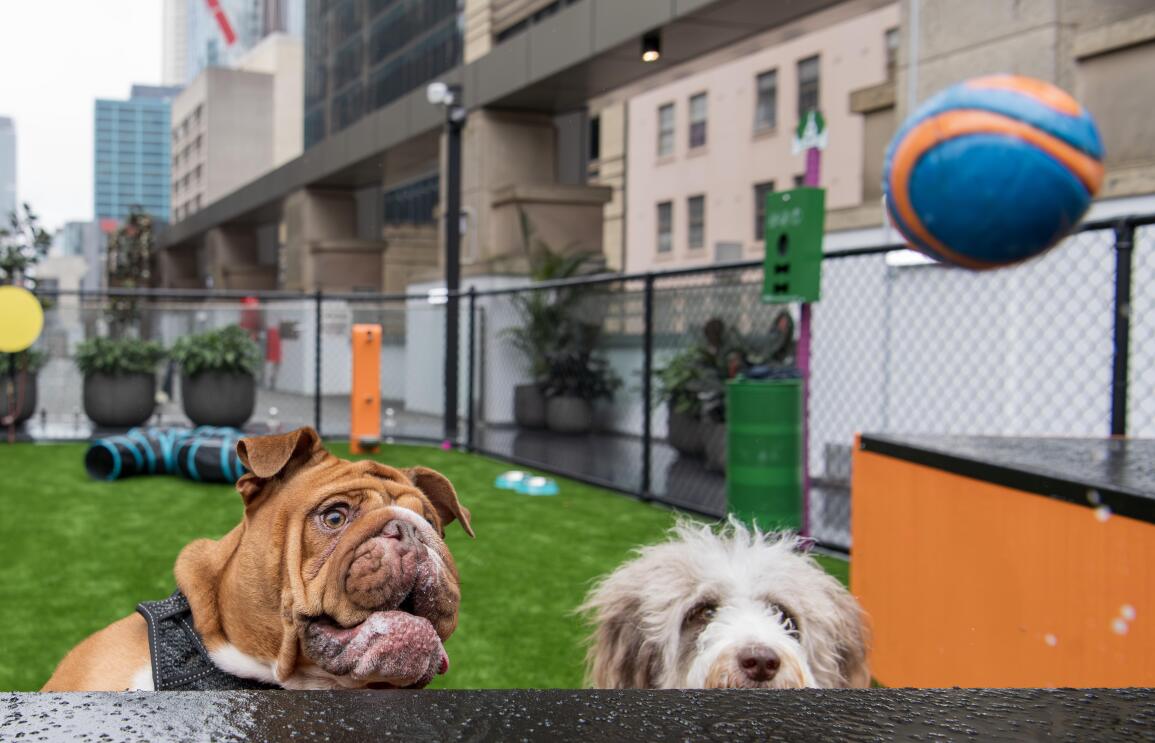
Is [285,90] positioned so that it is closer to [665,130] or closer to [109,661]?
[665,130]

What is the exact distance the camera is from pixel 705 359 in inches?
458

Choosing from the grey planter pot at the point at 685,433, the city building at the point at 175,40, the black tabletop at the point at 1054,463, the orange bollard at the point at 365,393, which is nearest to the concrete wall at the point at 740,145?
the grey planter pot at the point at 685,433

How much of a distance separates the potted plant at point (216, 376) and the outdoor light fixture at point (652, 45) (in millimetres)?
6701

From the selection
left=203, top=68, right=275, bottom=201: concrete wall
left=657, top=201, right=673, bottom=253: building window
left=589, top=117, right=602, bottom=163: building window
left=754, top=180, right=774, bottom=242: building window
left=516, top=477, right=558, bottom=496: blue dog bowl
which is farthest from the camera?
left=203, top=68, right=275, bottom=201: concrete wall

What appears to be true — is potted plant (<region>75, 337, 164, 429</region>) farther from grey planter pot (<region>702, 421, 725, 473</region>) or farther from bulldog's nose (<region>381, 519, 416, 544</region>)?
bulldog's nose (<region>381, 519, 416, 544</region>)

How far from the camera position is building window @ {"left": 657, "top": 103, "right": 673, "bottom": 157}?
104 feet

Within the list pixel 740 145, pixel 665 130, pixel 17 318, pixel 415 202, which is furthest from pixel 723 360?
pixel 665 130

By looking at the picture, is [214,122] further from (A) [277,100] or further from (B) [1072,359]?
(B) [1072,359]

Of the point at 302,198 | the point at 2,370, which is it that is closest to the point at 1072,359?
the point at 2,370

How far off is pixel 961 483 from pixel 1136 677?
100 cm

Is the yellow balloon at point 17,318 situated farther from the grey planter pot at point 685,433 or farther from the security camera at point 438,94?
the grey planter pot at point 685,433

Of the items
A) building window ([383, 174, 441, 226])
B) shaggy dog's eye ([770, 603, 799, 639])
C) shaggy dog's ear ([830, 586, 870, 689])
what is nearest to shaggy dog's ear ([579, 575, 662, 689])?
shaggy dog's eye ([770, 603, 799, 639])

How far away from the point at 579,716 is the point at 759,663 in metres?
1.54

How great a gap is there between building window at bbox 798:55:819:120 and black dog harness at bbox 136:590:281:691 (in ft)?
86.8
